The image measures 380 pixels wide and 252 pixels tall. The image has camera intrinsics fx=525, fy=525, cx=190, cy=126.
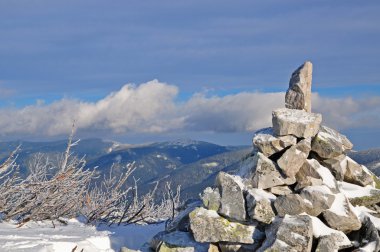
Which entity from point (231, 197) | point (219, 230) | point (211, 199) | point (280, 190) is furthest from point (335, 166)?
point (219, 230)

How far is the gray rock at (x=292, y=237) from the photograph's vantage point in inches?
447

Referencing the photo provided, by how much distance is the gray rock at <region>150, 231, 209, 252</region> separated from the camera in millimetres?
12391

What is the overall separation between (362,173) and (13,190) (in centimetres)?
928

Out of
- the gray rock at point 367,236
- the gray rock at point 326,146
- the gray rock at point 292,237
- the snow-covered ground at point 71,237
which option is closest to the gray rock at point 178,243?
the snow-covered ground at point 71,237

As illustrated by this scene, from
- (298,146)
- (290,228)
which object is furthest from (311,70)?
(290,228)

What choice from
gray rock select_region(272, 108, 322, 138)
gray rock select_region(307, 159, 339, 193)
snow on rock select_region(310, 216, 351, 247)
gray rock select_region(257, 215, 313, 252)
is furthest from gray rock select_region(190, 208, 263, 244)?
gray rock select_region(272, 108, 322, 138)

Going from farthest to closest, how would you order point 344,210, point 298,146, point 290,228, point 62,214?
point 62,214, point 298,146, point 344,210, point 290,228

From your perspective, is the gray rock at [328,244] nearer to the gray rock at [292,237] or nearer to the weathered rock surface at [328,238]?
the weathered rock surface at [328,238]

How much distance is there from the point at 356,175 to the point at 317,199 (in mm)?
2486

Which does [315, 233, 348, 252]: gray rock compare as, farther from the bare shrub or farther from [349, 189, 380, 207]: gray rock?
the bare shrub

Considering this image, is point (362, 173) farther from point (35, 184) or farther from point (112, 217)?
point (35, 184)

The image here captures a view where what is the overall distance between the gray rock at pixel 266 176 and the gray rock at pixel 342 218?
121cm

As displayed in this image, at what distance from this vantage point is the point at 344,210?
1237 centimetres

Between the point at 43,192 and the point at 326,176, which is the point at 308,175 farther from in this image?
the point at 43,192
